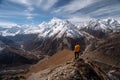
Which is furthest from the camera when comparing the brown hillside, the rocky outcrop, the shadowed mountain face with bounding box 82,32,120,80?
the shadowed mountain face with bounding box 82,32,120,80

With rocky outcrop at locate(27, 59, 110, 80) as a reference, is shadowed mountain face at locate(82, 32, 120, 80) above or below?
below

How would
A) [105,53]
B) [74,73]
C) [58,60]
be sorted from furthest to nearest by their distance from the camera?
[105,53], [58,60], [74,73]

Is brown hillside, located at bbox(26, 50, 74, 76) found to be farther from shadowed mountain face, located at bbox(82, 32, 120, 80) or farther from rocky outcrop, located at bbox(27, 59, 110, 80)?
shadowed mountain face, located at bbox(82, 32, 120, 80)

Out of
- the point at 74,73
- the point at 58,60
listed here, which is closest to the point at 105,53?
the point at 58,60

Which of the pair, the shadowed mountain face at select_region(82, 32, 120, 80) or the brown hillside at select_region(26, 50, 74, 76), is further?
the shadowed mountain face at select_region(82, 32, 120, 80)

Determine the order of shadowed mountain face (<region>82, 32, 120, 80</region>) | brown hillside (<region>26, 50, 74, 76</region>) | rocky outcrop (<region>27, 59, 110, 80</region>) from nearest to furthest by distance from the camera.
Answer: rocky outcrop (<region>27, 59, 110, 80</region>)
brown hillside (<region>26, 50, 74, 76</region>)
shadowed mountain face (<region>82, 32, 120, 80</region>)

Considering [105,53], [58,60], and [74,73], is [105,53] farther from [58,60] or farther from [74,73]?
[74,73]

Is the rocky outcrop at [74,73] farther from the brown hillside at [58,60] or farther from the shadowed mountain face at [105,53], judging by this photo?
the shadowed mountain face at [105,53]

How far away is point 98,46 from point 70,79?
159 m

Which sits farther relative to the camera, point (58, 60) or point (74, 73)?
point (58, 60)

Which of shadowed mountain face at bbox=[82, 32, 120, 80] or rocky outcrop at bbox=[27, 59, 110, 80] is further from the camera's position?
shadowed mountain face at bbox=[82, 32, 120, 80]

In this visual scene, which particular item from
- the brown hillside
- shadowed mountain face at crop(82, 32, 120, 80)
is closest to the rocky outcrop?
the brown hillside

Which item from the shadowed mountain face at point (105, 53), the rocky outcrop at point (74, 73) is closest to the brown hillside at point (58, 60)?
the rocky outcrop at point (74, 73)

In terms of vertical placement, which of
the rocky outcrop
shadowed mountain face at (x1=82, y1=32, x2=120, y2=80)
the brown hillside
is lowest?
shadowed mountain face at (x1=82, y1=32, x2=120, y2=80)
